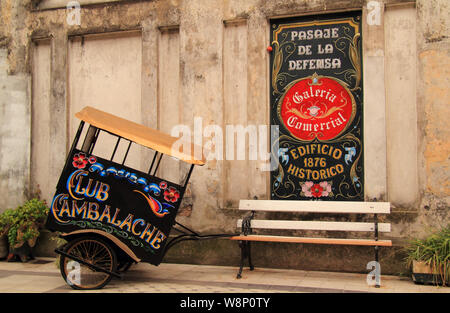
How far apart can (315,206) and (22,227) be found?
4981mm

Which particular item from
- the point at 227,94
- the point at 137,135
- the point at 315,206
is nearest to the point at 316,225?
the point at 315,206

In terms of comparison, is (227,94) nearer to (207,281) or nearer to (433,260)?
(207,281)

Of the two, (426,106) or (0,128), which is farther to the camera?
(0,128)

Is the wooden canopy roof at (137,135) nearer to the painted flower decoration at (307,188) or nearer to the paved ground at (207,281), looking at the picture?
the paved ground at (207,281)

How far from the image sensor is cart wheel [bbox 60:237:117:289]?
6.48 metres

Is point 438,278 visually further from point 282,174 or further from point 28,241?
point 28,241

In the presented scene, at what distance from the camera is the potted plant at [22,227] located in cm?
853

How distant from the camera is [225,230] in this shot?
8297mm

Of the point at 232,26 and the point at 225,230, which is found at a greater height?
the point at 232,26

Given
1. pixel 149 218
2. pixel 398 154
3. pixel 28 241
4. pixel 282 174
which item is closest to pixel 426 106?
pixel 398 154

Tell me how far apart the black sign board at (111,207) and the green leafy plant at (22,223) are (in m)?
2.31

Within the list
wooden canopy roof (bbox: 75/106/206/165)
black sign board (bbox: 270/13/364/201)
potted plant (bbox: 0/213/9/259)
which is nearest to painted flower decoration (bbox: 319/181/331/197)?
black sign board (bbox: 270/13/364/201)

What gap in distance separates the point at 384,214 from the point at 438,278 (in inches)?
47.6

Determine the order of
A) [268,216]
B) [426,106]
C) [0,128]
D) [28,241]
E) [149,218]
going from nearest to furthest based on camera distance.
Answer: [149,218], [426,106], [268,216], [28,241], [0,128]
